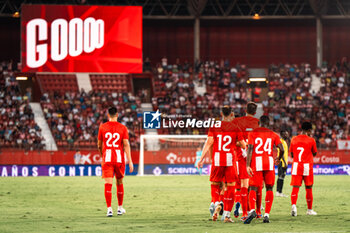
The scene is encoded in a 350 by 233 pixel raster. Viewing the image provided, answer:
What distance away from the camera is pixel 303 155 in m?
13.5

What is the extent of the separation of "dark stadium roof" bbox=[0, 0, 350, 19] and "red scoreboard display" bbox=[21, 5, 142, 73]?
25.5 feet

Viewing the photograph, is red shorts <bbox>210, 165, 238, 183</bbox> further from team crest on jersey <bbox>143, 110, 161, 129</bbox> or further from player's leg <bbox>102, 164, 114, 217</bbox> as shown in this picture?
team crest on jersey <bbox>143, 110, 161, 129</bbox>

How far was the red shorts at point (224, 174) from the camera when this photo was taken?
11.7 metres

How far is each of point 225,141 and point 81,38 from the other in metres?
26.8

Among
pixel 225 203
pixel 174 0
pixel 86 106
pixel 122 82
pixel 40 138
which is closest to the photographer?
pixel 225 203

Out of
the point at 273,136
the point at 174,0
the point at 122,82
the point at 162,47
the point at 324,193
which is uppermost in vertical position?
the point at 174,0

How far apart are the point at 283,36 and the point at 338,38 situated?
4.68 meters

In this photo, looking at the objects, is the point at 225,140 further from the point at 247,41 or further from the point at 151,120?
the point at 247,41

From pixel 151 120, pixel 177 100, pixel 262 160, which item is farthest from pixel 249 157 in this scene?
pixel 177 100

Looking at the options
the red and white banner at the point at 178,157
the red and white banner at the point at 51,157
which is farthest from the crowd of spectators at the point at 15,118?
the red and white banner at the point at 178,157

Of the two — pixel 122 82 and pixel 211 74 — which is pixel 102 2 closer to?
pixel 122 82

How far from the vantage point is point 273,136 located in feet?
38.4

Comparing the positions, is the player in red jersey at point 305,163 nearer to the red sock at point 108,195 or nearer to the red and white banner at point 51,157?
the red sock at point 108,195

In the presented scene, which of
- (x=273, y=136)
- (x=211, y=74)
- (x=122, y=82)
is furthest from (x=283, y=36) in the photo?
(x=273, y=136)
